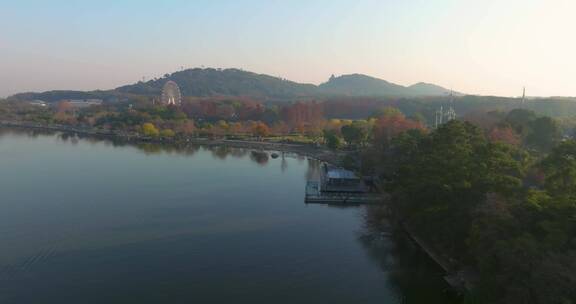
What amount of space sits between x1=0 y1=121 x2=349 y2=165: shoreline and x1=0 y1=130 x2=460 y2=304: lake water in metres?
5.63

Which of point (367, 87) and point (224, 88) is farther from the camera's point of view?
point (367, 87)

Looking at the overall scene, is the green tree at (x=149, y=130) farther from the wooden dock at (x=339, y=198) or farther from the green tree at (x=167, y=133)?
the wooden dock at (x=339, y=198)

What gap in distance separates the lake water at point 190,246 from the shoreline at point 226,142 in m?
5.63

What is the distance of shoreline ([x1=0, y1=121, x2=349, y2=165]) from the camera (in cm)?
2084

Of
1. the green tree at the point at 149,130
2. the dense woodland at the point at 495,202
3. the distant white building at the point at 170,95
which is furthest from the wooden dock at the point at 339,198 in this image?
the distant white building at the point at 170,95

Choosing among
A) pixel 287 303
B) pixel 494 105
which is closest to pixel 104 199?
pixel 287 303

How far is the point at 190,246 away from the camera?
8.62m

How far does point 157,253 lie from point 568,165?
303 inches

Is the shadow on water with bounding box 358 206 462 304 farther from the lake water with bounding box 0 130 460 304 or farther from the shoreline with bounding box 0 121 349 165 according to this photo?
the shoreline with bounding box 0 121 349 165

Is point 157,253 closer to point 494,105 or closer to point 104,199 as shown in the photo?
point 104,199

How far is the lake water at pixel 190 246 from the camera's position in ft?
22.5

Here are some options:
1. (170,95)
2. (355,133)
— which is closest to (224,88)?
(170,95)

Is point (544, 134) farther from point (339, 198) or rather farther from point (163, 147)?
point (163, 147)

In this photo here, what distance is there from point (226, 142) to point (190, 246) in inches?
709
